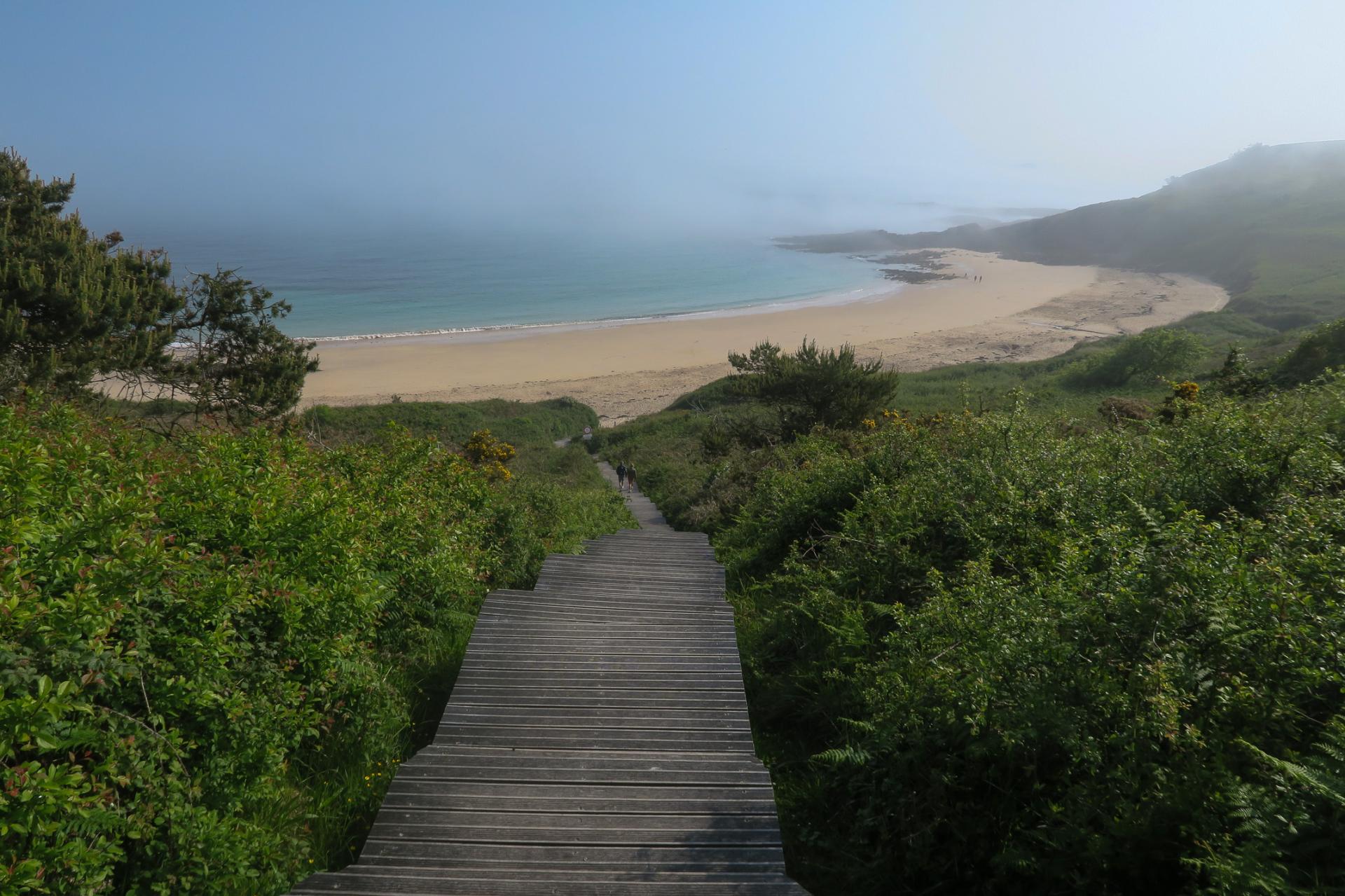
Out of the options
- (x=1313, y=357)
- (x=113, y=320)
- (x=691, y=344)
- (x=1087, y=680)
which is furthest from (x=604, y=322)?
(x=1087, y=680)

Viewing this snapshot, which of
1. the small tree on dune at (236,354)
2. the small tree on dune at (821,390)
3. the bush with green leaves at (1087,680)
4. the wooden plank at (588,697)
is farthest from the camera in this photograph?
the small tree on dune at (821,390)

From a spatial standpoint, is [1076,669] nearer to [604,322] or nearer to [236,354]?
[236,354]

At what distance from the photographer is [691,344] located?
167 feet

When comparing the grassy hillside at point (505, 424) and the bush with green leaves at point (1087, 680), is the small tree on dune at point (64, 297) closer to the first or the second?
the grassy hillside at point (505, 424)

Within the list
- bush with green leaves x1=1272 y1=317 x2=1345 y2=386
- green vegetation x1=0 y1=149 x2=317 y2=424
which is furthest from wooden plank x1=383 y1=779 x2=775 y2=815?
bush with green leaves x1=1272 y1=317 x2=1345 y2=386

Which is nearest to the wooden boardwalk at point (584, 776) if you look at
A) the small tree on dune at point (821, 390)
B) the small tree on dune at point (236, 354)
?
the small tree on dune at point (236, 354)

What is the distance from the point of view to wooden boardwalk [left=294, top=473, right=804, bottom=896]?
3613mm

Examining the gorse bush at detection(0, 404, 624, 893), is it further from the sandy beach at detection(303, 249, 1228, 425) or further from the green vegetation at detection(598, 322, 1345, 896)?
the sandy beach at detection(303, 249, 1228, 425)

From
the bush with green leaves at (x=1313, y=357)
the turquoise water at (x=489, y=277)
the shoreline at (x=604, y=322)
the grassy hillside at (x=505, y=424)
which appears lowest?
the grassy hillside at (x=505, y=424)

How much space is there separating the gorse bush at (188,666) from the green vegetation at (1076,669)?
270cm

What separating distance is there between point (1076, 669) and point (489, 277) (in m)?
87.9

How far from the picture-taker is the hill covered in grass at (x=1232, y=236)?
64062 mm

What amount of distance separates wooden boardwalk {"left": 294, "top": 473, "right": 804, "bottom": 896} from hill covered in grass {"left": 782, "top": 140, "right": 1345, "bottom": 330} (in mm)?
56793

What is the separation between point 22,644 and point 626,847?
2.69 meters
